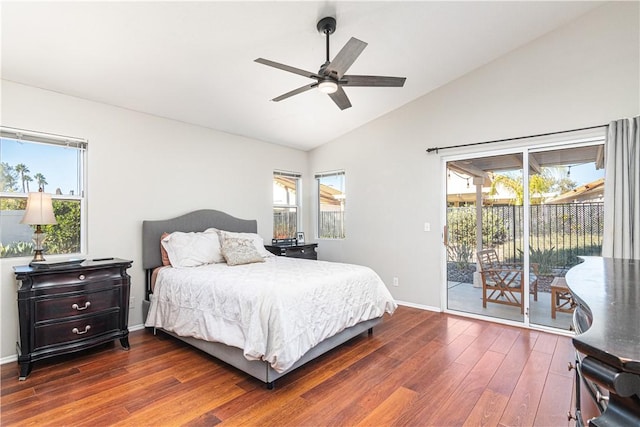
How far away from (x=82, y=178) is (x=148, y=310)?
163 centimetres

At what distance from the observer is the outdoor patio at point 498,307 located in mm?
3605

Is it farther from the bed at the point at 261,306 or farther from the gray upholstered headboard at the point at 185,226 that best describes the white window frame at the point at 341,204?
the bed at the point at 261,306

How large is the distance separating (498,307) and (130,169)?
16.0ft

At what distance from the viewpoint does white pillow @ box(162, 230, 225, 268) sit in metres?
3.58

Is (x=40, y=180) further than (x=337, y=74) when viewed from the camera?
Yes

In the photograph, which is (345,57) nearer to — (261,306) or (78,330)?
(261,306)

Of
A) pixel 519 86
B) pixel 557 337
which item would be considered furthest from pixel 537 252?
pixel 519 86

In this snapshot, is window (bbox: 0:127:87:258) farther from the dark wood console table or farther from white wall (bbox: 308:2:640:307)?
the dark wood console table

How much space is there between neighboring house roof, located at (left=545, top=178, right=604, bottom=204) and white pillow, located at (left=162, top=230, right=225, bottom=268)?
407 centimetres

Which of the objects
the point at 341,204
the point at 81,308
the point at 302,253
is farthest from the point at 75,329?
the point at 341,204

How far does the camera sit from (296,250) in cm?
509

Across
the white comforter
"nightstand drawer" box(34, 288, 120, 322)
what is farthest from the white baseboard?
"nightstand drawer" box(34, 288, 120, 322)

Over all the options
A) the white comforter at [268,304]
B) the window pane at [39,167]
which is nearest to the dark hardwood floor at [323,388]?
the white comforter at [268,304]

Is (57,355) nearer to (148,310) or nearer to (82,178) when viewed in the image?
(148,310)
